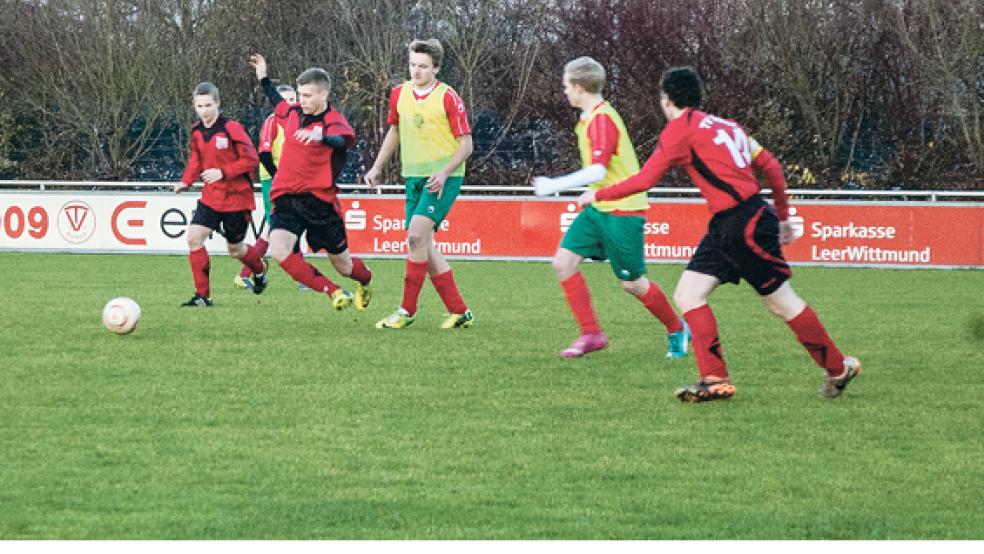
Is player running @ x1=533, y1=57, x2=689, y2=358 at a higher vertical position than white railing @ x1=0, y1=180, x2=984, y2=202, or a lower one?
higher

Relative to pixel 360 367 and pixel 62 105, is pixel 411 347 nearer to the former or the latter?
pixel 360 367

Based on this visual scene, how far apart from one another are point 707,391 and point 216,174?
6996 mm

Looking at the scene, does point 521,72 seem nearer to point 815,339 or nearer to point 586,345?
point 586,345

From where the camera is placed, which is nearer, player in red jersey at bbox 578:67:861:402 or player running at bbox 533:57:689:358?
player in red jersey at bbox 578:67:861:402

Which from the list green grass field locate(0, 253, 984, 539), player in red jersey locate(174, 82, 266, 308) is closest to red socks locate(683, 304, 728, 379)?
green grass field locate(0, 253, 984, 539)

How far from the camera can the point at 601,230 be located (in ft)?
34.6

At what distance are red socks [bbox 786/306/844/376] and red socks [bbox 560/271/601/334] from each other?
230 centimetres

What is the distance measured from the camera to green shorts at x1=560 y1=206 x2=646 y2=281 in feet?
34.3

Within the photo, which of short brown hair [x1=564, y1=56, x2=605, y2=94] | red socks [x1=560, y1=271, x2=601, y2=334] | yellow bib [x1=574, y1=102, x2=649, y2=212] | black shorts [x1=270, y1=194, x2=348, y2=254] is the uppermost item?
short brown hair [x1=564, y1=56, x2=605, y2=94]

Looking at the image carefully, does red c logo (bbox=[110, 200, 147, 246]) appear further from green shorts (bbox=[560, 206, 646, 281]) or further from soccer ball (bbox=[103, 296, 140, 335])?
green shorts (bbox=[560, 206, 646, 281])

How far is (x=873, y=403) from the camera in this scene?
8680 millimetres

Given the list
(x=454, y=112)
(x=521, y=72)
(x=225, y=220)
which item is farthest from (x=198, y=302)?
(x=521, y=72)

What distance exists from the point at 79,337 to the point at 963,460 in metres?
6.86

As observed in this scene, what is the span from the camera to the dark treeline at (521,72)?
98.9 feet
